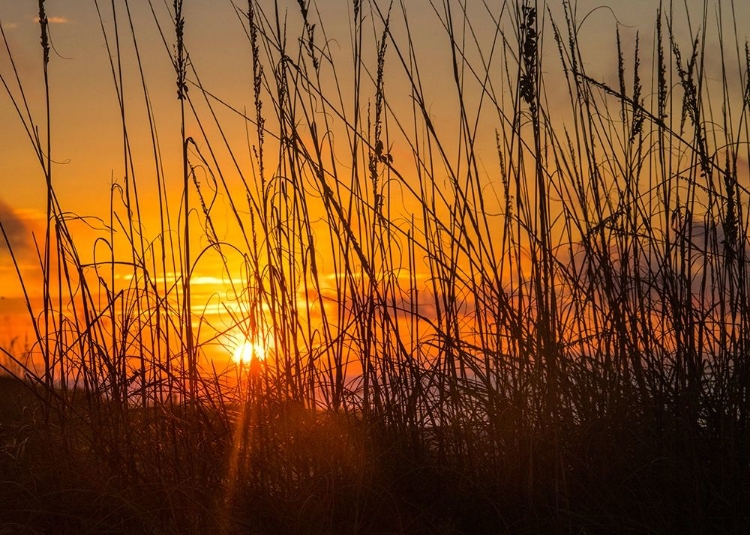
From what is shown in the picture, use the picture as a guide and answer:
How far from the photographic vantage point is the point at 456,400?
1928 millimetres

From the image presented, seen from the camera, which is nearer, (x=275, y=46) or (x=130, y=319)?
(x=275, y=46)

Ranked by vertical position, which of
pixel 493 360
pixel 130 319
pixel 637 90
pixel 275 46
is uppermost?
pixel 275 46

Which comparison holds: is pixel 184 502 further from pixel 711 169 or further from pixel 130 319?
pixel 711 169

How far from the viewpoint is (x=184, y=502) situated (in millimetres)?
1805

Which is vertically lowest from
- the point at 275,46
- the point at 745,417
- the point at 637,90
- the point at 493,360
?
the point at 745,417

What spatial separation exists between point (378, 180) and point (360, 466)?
72 centimetres

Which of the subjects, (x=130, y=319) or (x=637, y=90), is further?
(x=130, y=319)

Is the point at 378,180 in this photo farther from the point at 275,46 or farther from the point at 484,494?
the point at 484,494

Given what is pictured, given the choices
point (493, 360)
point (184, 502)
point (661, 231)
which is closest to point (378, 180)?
point (493, 360)

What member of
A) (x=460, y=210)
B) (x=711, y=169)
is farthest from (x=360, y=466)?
(x=711, y=169)

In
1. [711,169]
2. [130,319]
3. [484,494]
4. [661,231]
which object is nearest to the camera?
[484,494]

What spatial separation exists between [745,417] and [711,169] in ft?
1.77

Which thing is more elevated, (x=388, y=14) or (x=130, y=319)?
(x=388, y=14)

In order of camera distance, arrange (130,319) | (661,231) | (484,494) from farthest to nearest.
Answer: (130,319) → (661,231) → (484,494)
